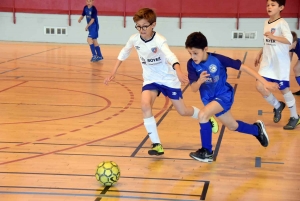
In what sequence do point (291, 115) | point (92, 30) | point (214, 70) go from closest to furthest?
point (214, 70) → point (291, 115) → point (92, 30)

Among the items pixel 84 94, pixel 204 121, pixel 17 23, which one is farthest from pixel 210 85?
pixel 17 23

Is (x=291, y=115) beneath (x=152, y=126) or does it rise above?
beneath

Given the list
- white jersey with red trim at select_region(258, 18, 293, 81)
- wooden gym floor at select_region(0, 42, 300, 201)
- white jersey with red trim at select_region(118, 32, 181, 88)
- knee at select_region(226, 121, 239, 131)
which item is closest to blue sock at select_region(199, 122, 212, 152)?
wooden gym floor at select_region(0, 42, 300, 201)

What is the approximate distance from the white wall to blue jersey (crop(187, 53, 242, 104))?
565 inches

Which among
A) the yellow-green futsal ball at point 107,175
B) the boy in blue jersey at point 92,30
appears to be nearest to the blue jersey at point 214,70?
the yellow-green futsal ball at point 107,175

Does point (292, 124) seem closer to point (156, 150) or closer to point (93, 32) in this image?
point (156, 150)

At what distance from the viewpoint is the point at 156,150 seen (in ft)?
17.3

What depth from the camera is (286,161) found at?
5.14 m

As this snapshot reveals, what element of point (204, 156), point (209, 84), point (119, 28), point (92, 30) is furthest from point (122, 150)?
point (119, 28)

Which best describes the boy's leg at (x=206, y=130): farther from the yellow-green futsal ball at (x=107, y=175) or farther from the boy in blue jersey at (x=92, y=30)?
the boy in blue jersey at (x=92, y=30)

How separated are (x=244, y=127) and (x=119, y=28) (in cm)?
1467

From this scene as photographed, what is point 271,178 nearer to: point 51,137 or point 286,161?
point 286,161

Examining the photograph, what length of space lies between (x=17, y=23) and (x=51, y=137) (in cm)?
1490

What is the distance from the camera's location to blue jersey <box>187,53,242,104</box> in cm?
496
